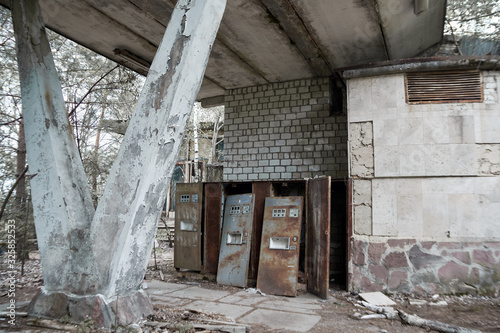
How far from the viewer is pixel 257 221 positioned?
6.11 m

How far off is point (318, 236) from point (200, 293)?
2.04 m

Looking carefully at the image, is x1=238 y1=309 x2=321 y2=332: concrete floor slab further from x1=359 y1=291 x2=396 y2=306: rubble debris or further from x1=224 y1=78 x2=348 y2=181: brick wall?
x1=224 y1=78 x2=348 y2=181: brick wall

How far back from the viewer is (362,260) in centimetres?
538

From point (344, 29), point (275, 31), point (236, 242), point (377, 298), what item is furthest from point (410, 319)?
point (275, 31)

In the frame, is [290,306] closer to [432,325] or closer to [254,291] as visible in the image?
[254,291]

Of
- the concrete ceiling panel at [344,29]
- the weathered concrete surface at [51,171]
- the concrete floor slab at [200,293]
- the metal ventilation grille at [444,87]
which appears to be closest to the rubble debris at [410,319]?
the concrete floor slab at [200,293]

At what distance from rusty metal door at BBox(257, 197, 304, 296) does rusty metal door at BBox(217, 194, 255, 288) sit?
29 cm

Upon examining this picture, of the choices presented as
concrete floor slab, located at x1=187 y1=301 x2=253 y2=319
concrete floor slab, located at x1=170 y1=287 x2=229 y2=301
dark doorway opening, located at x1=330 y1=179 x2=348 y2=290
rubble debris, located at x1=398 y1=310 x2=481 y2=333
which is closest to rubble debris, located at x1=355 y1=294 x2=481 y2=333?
rubble debris, located at x1=398 y1=310 x2=481 y2=333

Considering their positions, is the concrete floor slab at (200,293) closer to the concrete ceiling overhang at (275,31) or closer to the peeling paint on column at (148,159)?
the peeling paint on column at (148,159)

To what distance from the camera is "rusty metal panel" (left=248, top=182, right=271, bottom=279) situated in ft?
19.5

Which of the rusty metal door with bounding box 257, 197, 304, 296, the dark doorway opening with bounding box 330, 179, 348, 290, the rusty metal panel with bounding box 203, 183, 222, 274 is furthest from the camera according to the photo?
the dark doorway opening with bounding box 330, 179, 348, 290

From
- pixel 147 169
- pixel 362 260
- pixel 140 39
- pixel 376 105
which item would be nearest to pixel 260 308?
pixel 362 260

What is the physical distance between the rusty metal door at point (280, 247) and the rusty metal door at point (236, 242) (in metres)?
0.29

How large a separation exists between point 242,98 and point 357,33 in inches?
129
